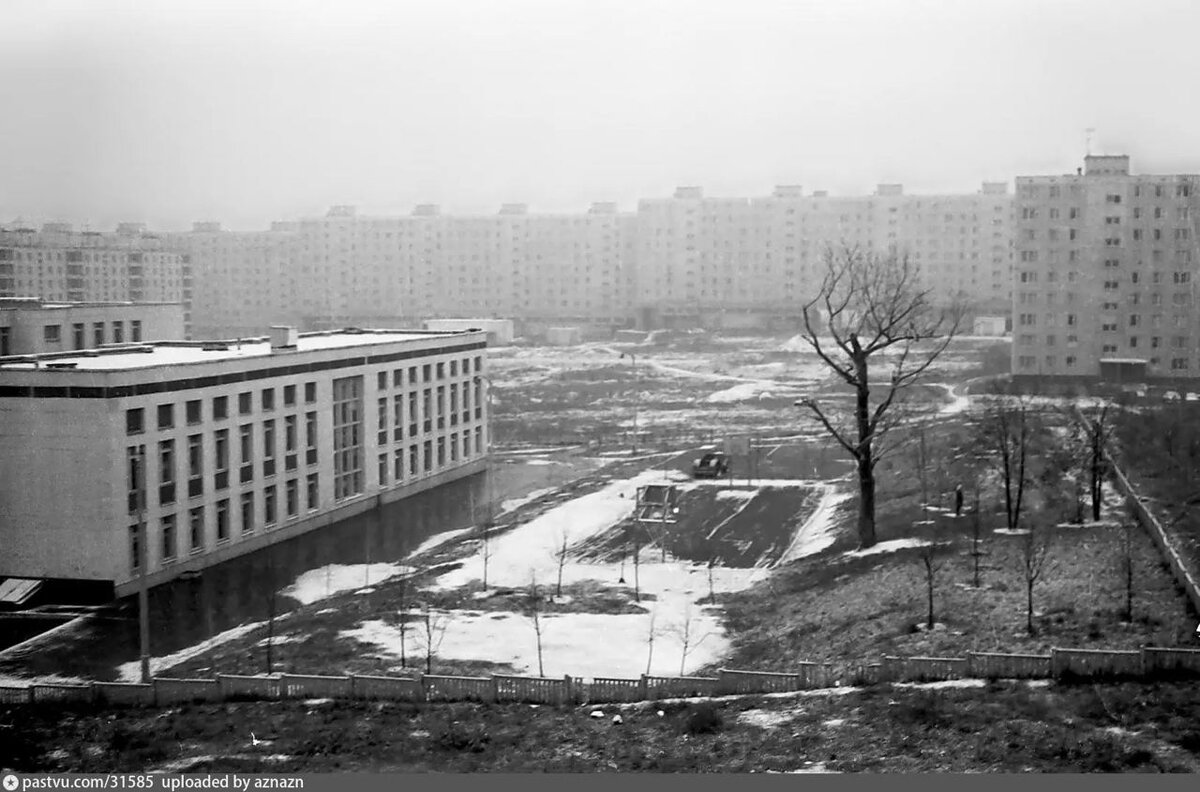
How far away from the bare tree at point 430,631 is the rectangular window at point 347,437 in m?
3.92

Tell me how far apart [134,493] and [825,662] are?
473 cm

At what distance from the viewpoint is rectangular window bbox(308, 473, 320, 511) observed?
10.6m

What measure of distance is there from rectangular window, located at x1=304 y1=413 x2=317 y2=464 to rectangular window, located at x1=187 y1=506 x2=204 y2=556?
1.64 m

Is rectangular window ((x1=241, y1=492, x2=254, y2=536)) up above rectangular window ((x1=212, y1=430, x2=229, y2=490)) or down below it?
below

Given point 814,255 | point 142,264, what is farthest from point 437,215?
point 142,264


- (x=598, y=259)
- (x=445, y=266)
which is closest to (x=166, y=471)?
(x=445, y=266)

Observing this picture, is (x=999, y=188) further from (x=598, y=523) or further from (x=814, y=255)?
(x=598, y=523)

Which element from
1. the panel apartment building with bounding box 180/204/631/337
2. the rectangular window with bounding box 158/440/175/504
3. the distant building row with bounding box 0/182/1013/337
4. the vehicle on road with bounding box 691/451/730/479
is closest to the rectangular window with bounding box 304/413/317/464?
the rectangular window with bounding box 158/440/175/504

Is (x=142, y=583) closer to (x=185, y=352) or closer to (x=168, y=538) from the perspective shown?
(x=168, y=538)

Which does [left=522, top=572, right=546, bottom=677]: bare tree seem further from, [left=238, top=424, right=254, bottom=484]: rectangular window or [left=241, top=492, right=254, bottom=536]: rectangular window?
[left=238, top=424, right=254, bottom=484]: rectangular window

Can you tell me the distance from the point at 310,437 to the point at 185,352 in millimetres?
1225

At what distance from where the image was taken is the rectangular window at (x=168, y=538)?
852 cm

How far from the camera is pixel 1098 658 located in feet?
16.5

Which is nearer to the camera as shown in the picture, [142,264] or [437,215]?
[142,264]
